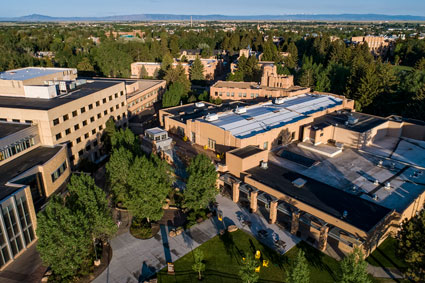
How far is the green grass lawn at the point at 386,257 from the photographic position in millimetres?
32156

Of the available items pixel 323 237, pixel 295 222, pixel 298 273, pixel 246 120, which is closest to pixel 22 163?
pixel 246 120

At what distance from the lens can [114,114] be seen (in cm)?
6644

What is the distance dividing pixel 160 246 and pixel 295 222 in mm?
15684

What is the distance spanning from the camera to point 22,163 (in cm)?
4131

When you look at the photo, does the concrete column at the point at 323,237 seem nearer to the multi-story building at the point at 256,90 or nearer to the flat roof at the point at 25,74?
the multi-story building at the point at 256,90

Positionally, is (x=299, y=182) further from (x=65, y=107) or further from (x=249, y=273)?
(x=65, y=107)

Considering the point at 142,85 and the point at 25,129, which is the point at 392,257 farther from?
the point at 142,85

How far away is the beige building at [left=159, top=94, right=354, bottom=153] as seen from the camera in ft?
166

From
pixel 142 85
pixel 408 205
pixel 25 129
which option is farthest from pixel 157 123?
pixel 408 205

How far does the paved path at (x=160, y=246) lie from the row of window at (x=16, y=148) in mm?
18945

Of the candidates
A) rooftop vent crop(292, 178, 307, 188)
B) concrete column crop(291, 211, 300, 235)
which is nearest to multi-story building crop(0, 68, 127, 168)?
rooftop vent crop(292, 178, 307, 188)

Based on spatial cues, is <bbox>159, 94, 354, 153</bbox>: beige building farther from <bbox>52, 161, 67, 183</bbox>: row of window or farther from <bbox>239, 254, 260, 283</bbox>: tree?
<bbox>239, 254, 260, 283</bbox>: tree

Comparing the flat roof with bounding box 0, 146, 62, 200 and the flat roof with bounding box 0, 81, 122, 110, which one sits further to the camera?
the flat roof with bounding box 0, 81, 122, 110

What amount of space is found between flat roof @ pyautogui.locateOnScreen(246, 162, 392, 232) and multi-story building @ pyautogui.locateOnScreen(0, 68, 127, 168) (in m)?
31.1
